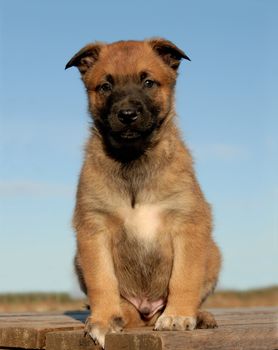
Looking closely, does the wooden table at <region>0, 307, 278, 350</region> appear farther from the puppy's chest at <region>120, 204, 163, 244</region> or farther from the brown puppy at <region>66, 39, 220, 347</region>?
the puppy's chest at <region>120, 204, 163, 244</region>

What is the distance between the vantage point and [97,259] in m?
5.04

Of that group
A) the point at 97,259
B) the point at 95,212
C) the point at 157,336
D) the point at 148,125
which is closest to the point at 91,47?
the point at 148,125

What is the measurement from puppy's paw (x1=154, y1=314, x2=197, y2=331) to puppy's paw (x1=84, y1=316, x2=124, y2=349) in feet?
0.95

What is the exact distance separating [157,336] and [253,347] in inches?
39.2

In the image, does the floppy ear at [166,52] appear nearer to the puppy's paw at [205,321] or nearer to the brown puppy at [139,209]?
the brown puppy at [139,209]

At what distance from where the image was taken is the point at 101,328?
4680 mm

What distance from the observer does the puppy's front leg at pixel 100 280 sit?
4871 millimetres

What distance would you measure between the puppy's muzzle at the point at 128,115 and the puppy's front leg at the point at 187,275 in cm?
89

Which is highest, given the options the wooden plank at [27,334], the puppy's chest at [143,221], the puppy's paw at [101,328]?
the puppy's chest at [143,221]

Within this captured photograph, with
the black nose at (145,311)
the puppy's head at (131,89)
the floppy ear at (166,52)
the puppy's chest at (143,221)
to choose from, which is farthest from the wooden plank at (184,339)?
the floppy ear at (166,52)

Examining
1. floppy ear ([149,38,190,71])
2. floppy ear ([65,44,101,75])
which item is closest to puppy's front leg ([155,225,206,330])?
floppy ear ([149,38,190,71])

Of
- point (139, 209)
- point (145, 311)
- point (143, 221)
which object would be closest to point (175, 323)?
point (145, 311)

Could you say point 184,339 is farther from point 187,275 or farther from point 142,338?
point 187,275

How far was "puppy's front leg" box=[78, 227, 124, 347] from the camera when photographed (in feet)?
16.0
